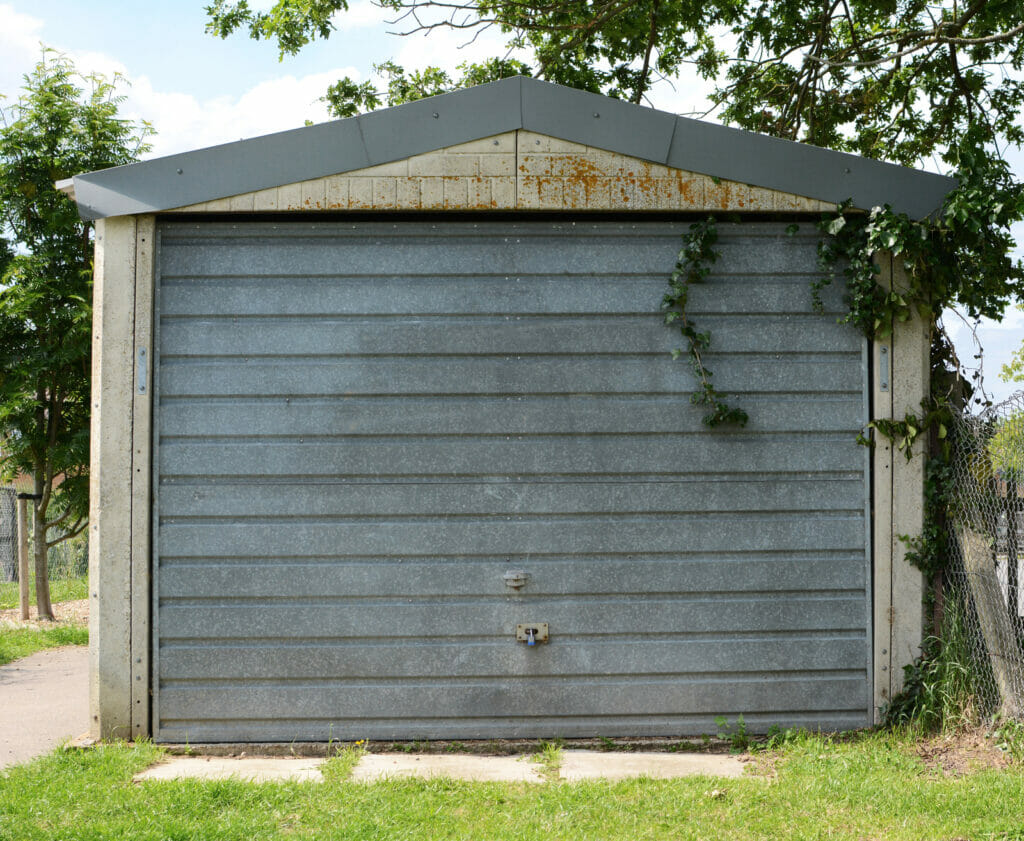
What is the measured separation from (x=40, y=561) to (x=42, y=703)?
3975mm

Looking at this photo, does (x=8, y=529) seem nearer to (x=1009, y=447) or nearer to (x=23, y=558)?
(x=23, y=558)

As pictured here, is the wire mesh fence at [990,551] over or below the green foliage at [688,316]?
below

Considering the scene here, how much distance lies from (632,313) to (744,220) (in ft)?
2.89

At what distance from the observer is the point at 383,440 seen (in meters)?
5.29

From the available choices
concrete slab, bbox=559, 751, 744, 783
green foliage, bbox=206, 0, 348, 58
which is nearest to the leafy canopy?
green foliage, bbox=206, 0, 348, 58

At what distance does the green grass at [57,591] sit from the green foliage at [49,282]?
6.99ft

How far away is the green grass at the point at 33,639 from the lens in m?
8.44

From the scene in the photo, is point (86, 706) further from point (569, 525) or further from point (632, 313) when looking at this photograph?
point (632, 313)

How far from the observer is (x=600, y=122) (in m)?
5.24

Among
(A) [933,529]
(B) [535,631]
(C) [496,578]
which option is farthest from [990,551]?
(C) [496,578]

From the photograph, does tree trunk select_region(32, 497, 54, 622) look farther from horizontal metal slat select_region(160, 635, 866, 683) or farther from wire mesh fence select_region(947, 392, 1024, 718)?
wire mesh fence select_region(947, 392, 1024, 718)

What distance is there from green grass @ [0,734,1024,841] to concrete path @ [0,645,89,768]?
942 mm

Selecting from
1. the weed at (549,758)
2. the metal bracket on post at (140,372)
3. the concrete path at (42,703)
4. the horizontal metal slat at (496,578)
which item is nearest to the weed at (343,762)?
the horizontal metal slat at (496,578)

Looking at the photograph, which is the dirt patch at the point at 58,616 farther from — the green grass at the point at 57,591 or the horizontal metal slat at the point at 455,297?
Answer: the horizontal metal slat at the point at 455,297
